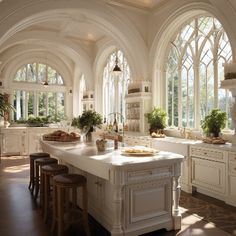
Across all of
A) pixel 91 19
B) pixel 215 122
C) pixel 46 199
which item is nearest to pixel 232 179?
pixel 215 122

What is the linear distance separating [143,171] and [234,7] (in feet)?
10.4

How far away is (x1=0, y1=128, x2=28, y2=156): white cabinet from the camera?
8.75m

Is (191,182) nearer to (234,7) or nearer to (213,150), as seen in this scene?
(213,150)

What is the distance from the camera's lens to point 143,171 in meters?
2.98

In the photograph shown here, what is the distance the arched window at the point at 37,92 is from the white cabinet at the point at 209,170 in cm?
707

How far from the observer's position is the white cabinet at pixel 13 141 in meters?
8.75

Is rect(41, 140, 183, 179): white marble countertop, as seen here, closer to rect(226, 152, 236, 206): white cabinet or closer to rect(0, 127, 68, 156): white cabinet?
rect(226, 152, 236, 206): white cabinet

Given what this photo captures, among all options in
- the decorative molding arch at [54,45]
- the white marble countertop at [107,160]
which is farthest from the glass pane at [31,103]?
the white marble countertop at [107,160]

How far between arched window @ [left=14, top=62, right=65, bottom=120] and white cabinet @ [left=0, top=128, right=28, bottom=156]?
95 cm

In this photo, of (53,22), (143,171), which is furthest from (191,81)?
(53,22)

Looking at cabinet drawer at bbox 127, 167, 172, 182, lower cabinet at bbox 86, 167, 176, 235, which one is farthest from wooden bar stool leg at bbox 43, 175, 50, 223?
cabinet drawer at bbox 127, 167, 172, 182

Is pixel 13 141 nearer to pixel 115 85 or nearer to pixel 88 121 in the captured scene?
pixel 115 85

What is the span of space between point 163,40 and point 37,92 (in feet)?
19.1

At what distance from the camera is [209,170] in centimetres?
442
